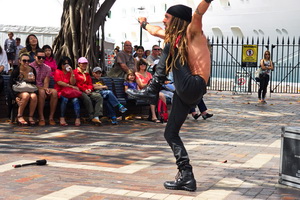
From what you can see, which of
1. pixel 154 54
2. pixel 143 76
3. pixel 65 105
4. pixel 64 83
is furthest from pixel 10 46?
pixel 65 105

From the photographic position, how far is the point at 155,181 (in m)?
5.84

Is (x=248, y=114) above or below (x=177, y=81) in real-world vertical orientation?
below

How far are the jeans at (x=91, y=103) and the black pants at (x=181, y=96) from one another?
5.22 metres

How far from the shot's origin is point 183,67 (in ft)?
17.4

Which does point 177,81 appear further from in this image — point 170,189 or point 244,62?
point 244,62

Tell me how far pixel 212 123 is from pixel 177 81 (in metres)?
6.43

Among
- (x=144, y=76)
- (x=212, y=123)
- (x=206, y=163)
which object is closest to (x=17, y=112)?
(x=144, y=76)

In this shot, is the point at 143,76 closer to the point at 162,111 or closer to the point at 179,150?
the point at 162,111

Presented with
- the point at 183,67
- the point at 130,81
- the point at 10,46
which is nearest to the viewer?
the point at 183,67

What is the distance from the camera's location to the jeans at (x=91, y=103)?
10.6 meters

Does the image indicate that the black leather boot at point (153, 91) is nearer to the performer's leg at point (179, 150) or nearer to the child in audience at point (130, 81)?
the performer's leg at point (179, 150)

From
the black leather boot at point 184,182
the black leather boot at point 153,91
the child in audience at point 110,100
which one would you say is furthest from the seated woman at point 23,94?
the black leather boot at point 184,182

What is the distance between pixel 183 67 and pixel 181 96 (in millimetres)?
280

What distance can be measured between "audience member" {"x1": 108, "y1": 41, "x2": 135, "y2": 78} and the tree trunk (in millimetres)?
715
